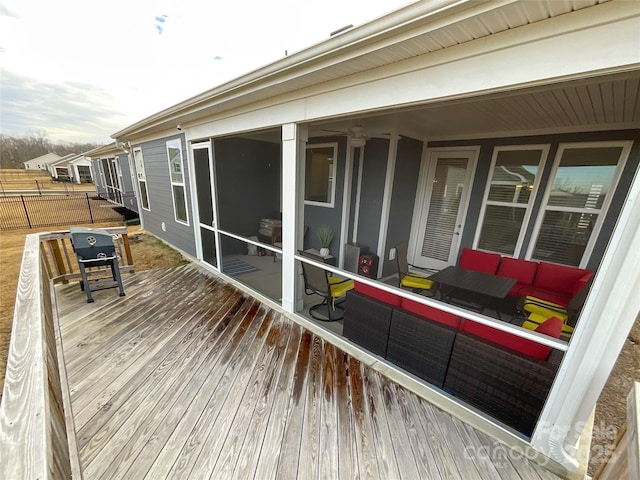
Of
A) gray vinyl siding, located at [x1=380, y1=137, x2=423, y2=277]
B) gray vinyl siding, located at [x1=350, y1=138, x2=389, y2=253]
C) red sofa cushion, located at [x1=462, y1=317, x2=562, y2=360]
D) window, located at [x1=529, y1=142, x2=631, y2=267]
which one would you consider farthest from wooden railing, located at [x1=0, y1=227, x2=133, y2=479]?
window, located at [x1=529, y1=142, x2=631, y2=267]

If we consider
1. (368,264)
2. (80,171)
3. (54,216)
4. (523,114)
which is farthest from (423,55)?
(80,171)

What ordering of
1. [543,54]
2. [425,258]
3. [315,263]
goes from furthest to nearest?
[425,258]
[315,263]
[543,54]

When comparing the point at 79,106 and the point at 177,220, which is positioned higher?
the point at 79,106

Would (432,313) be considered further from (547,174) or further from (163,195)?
(163,195)

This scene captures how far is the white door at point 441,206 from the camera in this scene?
14.5 ft

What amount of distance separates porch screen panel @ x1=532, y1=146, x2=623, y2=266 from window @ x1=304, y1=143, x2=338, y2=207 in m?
3.53

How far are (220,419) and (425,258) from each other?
445 centimetres

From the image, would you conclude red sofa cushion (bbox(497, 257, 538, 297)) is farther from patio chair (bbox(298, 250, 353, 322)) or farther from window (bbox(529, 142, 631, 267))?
patio chair (bbox(298, 250, 353, 322))

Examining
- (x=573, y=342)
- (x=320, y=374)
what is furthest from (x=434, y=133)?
(x=320, y=374)

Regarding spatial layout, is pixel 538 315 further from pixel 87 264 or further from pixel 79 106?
pixel 79 106

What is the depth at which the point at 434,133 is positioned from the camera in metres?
4.42

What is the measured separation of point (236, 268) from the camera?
4785 mm

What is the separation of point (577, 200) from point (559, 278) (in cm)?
118

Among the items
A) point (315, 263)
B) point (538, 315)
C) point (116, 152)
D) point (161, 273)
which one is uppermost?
point (116, 152)
